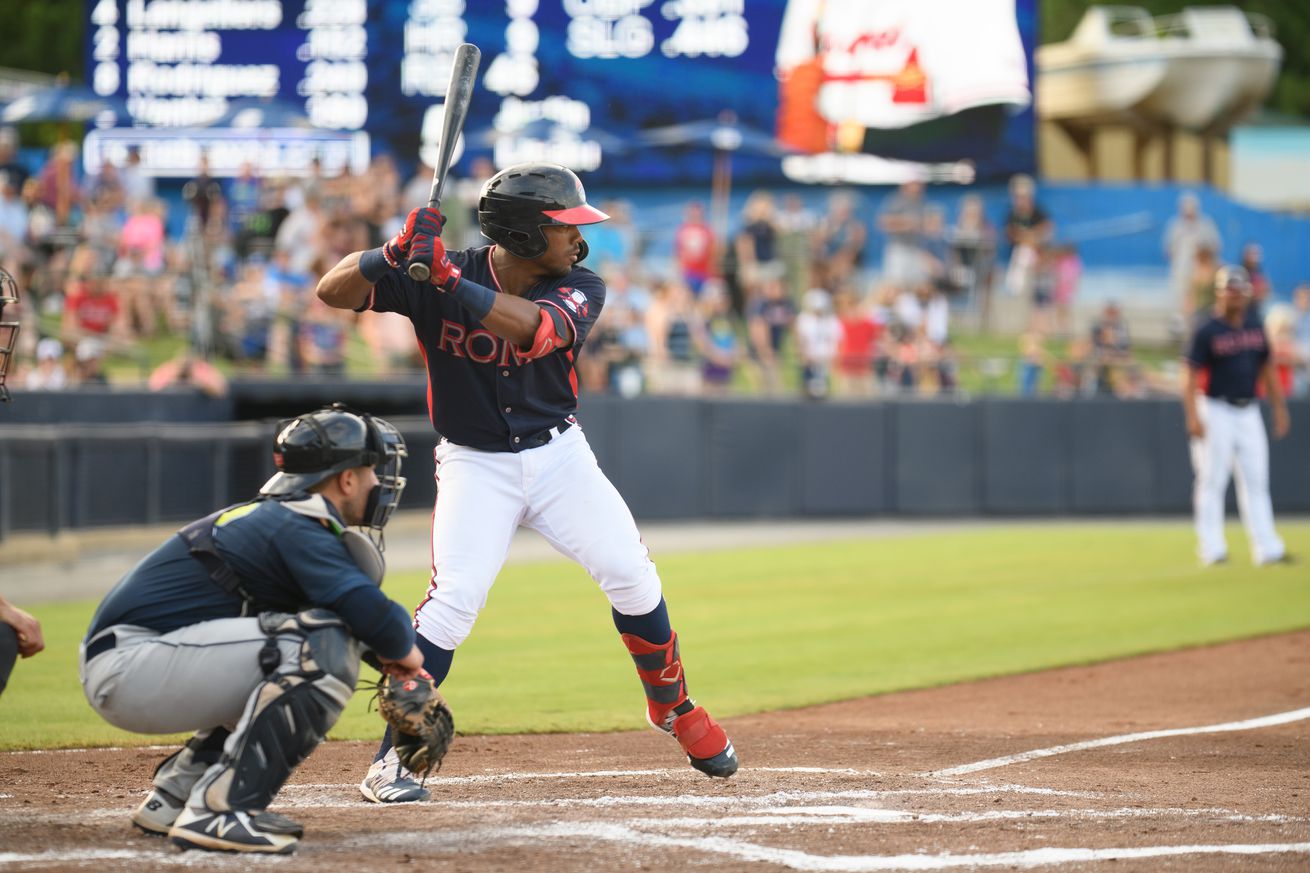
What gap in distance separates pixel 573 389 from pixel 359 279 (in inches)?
33.2

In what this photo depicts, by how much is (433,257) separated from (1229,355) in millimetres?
9393

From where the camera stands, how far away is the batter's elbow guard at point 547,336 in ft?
16.5

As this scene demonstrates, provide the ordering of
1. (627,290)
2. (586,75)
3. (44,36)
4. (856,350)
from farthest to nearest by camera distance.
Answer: (44,36) < (586,75) < (856,350) < (627,290)

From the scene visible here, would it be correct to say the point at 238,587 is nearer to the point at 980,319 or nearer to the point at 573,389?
the point at 573,389

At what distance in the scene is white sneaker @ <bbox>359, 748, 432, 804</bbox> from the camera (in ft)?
17.1

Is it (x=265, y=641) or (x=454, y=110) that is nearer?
(x=265, y=641)

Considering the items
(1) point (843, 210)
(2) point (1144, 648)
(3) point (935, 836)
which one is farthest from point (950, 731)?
(1) point (843, 210)

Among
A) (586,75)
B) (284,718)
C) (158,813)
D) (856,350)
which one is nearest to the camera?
(284,718)

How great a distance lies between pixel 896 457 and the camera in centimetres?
1989

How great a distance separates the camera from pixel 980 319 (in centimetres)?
2456

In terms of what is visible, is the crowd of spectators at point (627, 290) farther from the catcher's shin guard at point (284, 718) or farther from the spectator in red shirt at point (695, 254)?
the catcher's shin guard at point (284, 718)

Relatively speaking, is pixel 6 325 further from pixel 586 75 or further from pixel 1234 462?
pixel 586 75

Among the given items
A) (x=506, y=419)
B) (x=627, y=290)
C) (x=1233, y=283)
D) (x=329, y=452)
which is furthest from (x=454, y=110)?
(x=627, y=290)

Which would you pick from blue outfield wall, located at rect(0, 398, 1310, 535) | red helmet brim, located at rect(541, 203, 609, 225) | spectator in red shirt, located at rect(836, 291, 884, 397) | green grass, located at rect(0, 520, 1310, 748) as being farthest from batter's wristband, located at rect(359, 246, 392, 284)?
spectator in red shirt, located at rect(836, 291, 884, 397)
